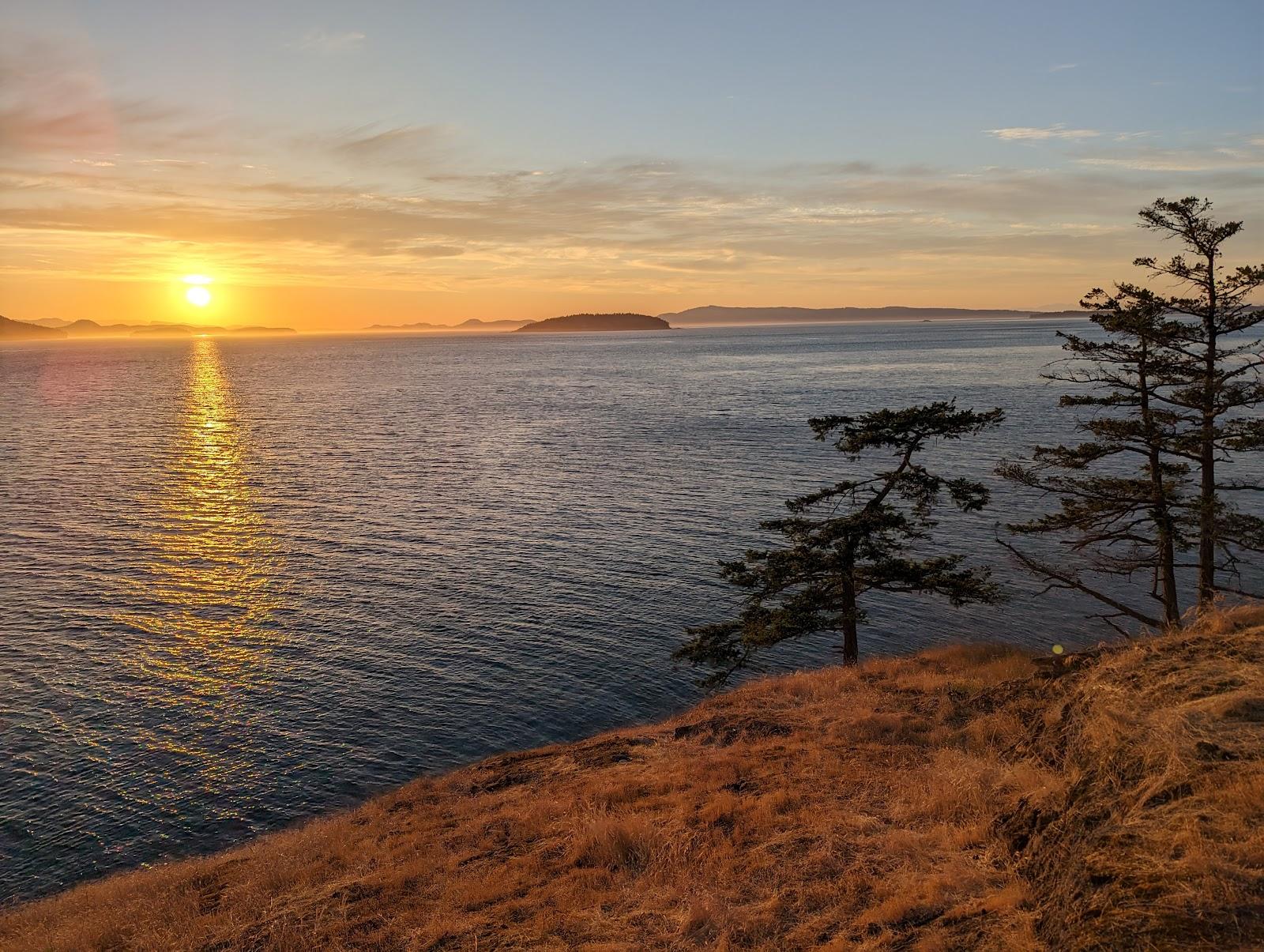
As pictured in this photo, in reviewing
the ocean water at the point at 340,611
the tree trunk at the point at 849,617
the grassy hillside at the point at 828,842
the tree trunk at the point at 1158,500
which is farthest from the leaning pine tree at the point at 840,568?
the ocean water at the point at 340,611

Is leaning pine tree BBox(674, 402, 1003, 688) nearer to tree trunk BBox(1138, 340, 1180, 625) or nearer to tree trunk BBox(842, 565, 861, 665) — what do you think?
tree trunk BBox(842, 565, 861, 665)

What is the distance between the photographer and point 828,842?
51.6 feet

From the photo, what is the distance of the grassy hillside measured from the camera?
1045 cm

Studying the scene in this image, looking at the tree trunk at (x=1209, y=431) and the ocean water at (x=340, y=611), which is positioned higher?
the tree trunk at (x=1209, y=431)

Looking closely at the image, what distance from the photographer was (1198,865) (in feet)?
30.6

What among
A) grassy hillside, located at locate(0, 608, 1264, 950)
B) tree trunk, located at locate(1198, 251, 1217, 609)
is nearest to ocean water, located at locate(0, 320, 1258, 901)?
grassy hillside, located at locate(0, 608, 1264, 950)

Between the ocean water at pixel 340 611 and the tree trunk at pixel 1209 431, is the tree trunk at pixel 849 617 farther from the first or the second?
the tree trunk at pixel 1209 431

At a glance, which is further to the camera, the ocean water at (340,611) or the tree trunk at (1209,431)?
the ocean water at (340,611)

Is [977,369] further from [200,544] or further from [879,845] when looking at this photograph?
[879,845]

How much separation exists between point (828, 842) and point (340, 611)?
98.7ft

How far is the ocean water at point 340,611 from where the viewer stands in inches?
1049

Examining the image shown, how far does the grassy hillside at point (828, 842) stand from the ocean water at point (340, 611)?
4.02m

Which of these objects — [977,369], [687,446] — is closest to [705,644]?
[687,446]

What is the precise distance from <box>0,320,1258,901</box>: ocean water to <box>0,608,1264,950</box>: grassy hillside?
13.2 ft
